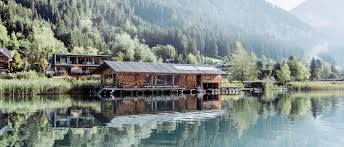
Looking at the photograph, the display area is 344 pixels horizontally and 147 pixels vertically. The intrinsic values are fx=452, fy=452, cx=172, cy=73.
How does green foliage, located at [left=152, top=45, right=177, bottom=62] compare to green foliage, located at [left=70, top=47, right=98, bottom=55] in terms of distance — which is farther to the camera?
green foliage, located at [left=152, top=45, right=177, bottom=62]

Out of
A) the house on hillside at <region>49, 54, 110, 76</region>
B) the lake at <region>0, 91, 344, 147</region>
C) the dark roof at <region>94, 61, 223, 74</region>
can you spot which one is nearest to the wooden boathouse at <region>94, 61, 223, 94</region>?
the dark roof at <region>94, 61, 223, 74</region>

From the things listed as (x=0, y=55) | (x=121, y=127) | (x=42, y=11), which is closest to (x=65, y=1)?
(x=42, y=11)

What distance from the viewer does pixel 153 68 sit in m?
56.8

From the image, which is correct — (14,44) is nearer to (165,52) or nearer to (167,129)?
(165,52)

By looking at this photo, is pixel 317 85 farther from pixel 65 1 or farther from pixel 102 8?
pixel 102 8

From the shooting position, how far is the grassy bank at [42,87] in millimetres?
48125

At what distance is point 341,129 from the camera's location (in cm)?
2225

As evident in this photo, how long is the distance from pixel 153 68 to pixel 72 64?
1107 inches

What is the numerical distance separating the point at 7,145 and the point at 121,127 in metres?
6.72

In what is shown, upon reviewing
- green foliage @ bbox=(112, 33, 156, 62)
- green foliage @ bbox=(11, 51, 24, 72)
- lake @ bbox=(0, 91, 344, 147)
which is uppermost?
green foliage @ bbox=(112, 33, 156, 62)

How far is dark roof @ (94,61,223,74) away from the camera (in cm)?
5378

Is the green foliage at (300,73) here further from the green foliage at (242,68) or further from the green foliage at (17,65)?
the green foliage at (17,65)

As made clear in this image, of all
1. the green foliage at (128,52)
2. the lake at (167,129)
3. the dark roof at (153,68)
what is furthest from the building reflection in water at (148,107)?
the green foliage at (128,52)

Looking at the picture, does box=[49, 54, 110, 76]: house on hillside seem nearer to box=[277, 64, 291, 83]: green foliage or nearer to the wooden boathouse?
the wooden boathouse
